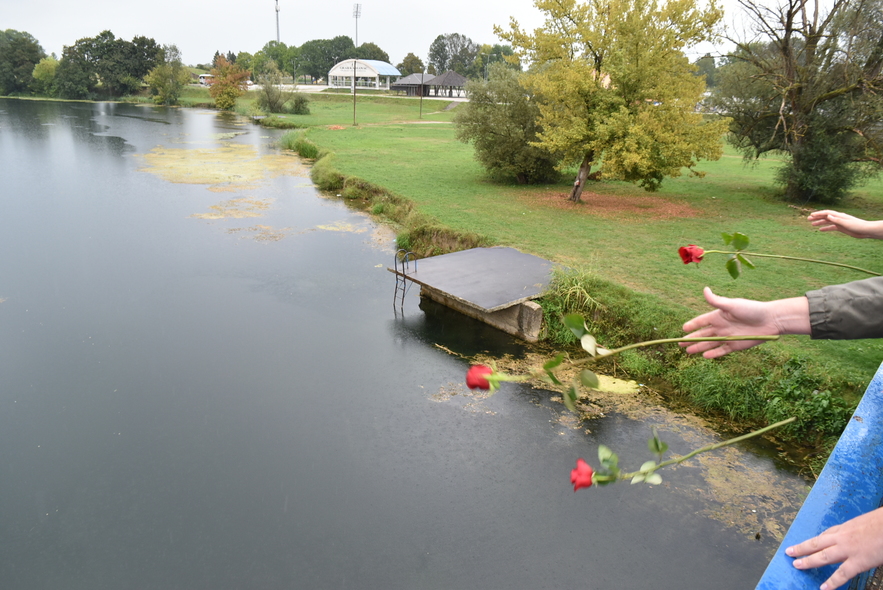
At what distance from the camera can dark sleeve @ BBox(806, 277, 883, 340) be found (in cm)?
124

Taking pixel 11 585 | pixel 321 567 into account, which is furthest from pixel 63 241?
pixel 321 567

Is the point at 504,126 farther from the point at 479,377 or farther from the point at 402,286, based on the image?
the point at 479,377

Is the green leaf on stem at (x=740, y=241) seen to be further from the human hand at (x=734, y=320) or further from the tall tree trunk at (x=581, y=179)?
the tall tree trunk at (x=581, y=179)

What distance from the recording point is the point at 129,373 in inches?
318

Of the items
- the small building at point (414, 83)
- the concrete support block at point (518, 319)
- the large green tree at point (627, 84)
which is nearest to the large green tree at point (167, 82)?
the small building at point (414, 83)

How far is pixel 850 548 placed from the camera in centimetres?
139

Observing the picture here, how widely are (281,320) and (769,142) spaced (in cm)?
1357

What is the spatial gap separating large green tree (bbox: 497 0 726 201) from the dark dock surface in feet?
13.9

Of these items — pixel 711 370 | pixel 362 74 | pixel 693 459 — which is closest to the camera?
pixel 693 459

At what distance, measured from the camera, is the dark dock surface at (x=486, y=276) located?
8734 millimetres

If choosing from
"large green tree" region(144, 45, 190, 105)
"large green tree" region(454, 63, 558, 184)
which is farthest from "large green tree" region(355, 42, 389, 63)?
"large green tree" region(454, 63, 558, 184)

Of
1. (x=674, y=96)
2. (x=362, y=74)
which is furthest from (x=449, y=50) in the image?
(x=674, y=96)

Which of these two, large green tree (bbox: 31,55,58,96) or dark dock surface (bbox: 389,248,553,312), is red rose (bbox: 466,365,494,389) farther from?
large green tree (bbox: 31,55,58,96)

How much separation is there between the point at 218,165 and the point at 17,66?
5840cm
